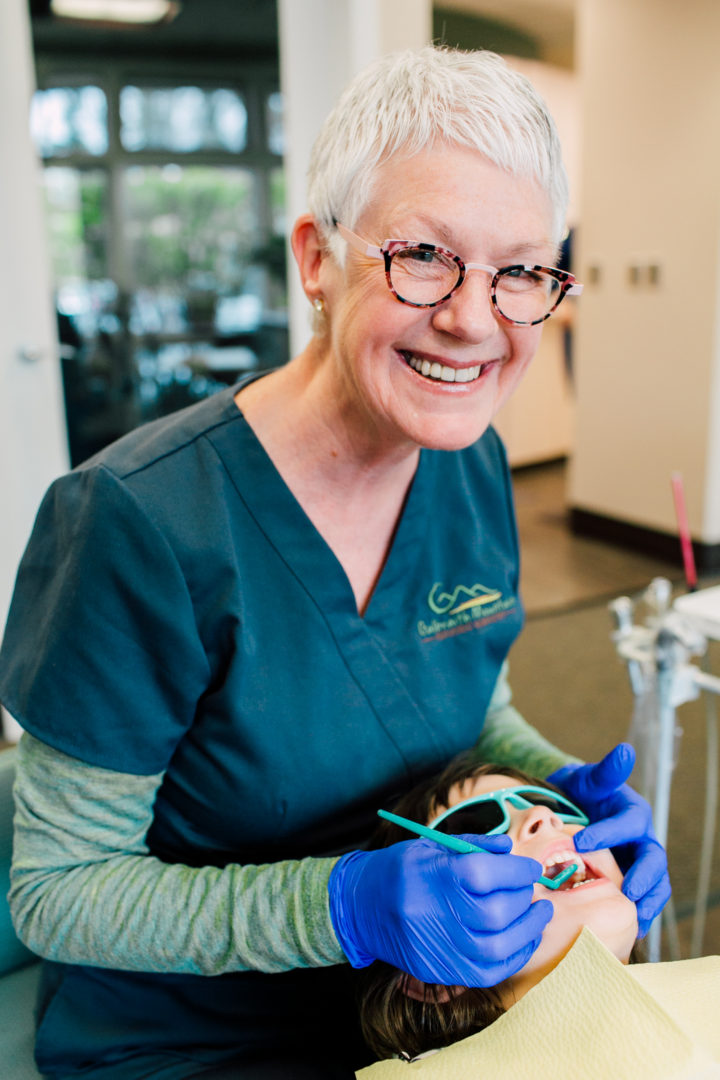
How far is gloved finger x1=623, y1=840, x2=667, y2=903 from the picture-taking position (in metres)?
0.92

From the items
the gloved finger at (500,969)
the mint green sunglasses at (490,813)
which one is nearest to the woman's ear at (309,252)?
the mint green sunglasses at (490,813)

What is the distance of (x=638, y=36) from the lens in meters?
3.80

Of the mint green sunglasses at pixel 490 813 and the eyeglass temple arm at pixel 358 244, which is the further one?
the mint green sunglasses at pixel 490 813

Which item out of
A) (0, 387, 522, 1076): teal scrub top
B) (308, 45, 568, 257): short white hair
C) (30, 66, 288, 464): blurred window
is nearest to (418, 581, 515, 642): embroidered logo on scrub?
(0, 387, 522, 1076): teal scrub top

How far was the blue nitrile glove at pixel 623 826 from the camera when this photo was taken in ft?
3.02

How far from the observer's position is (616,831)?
3.06 feet

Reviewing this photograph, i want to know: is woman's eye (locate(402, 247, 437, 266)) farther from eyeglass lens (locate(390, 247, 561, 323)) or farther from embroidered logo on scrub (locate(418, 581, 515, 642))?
embroidered logo on scrub (locate(418, 581, 515, 642))

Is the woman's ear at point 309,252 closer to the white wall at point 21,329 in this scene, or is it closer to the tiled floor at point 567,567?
the white wall at point 21,329

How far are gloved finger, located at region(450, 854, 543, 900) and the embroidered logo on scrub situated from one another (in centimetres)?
33

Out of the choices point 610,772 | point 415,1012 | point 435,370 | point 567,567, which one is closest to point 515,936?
point 415,1012

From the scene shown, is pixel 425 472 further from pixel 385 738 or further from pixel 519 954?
pixel 519 954

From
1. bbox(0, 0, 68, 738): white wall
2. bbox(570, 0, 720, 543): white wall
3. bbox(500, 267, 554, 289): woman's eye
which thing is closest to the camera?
bbox(500, 267, 554, 289): woman's eye

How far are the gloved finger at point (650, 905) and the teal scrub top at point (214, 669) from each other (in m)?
0.27

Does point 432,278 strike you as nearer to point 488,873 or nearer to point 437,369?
point 437,369
